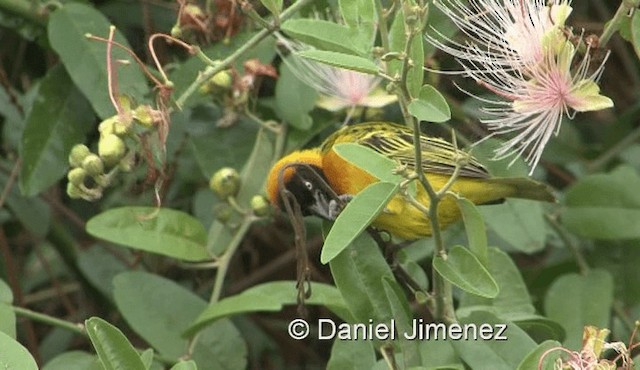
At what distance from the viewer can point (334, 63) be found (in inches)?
72.5

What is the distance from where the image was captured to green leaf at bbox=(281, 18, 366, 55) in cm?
203

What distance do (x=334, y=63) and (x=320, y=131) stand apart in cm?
112

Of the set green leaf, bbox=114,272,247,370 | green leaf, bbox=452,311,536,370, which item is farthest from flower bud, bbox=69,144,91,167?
green leaf, bbox=452,311,536,370

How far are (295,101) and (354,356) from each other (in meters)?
0.79

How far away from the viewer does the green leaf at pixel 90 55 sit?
8.76 feet

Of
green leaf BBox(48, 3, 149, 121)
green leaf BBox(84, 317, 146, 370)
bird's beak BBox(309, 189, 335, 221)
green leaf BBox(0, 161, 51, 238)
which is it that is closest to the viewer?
green leaf BBox(84, 317, 146, 370)

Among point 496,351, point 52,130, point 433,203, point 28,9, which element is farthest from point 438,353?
point 28,9

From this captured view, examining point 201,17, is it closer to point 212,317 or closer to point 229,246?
point 229,246

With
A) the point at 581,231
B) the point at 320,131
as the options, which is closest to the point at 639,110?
the point at 581,231

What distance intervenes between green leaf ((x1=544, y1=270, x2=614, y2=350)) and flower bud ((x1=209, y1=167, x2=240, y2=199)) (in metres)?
0.72

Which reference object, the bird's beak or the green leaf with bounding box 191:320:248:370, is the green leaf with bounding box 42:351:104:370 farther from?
the bird's beak

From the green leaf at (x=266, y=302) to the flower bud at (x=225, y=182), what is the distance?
0.24m

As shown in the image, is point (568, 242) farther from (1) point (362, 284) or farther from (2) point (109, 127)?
(2) point (109, 127)

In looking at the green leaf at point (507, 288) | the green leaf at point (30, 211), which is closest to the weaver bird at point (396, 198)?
the green leaf at point (507, 288)
